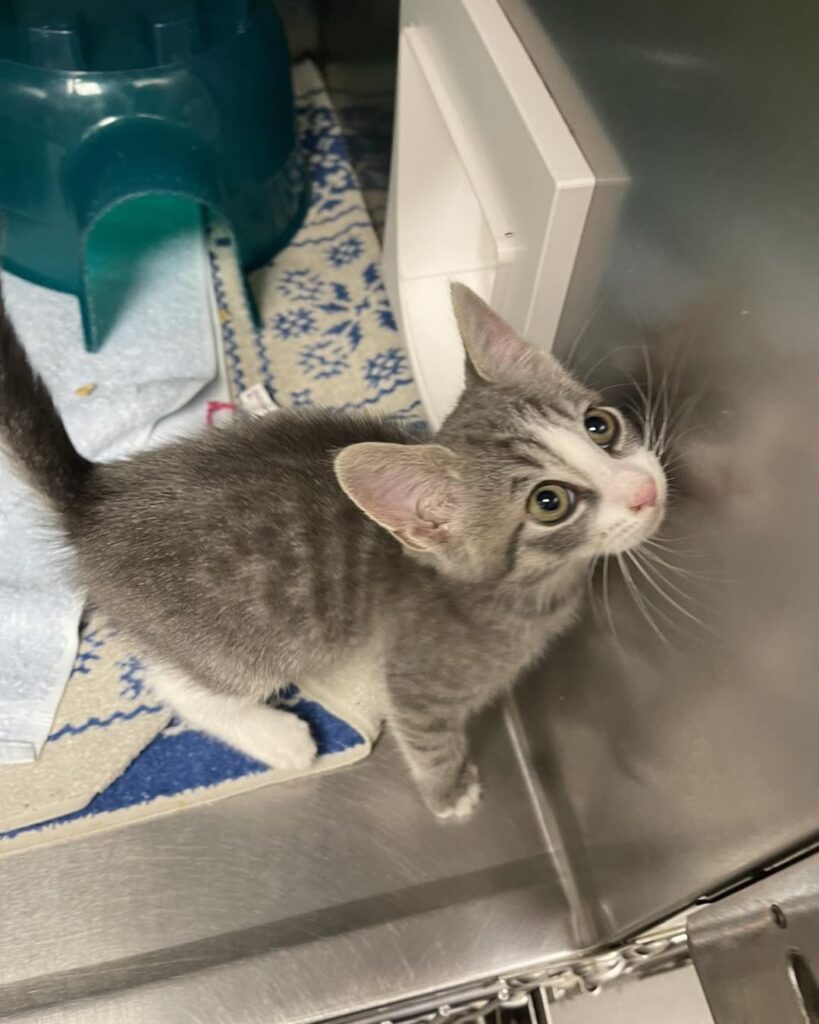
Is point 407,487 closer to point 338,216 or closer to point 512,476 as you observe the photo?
point 512,476

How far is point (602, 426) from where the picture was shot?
89cm

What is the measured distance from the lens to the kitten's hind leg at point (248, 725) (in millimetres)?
1189

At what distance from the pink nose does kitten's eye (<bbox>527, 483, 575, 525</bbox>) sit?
78 millimetres

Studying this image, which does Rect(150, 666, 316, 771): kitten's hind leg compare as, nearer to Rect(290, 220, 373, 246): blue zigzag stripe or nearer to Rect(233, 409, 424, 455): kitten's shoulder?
Rect(233, 409, 424, 455): kitten's shoulder

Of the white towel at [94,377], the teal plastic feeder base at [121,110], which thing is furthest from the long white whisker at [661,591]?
the teal plastic feeder base at [121,110]

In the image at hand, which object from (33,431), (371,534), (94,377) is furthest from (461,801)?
(94,377)

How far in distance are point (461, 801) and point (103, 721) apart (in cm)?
55

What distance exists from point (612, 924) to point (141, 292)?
1.41 meters

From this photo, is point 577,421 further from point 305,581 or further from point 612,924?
point 612,924

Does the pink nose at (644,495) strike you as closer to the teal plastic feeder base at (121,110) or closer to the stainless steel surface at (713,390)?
A: the stainless steel surface at (713,390)

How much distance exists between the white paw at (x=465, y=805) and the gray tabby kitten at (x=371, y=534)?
0.05 metres

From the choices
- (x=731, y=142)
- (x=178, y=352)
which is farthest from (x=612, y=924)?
(x=178, y=352)

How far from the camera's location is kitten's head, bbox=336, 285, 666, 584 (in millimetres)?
813

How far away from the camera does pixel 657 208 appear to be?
0.71 metres
